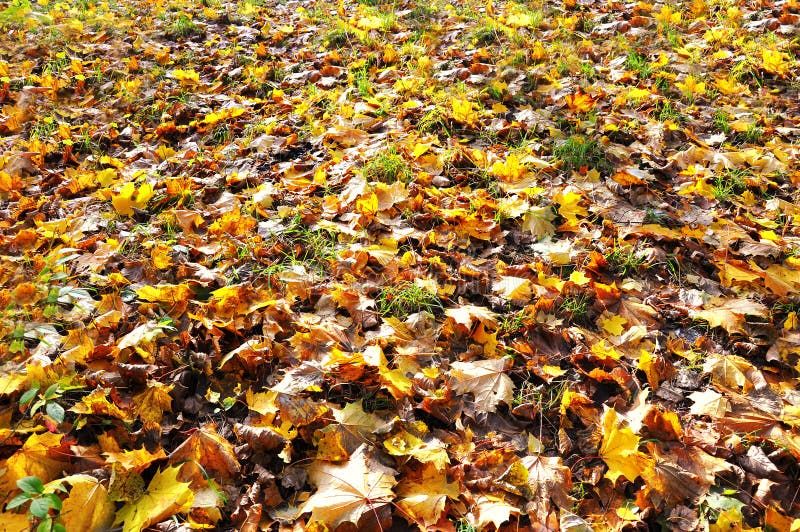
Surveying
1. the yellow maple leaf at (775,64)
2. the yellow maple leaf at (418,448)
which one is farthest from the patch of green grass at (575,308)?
the yellow maple leaf at (775,64)

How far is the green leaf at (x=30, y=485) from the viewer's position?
152 cm

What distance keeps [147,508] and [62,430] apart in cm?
51

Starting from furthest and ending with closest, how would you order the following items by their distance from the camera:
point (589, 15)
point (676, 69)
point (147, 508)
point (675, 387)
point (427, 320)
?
point (589, 15) < point (676, 69) < point (427, 320) < point (675, 387) < point (147, 508)

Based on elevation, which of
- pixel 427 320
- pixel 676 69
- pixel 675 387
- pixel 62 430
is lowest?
pixel 675 387

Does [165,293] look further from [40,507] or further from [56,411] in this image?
[40,507]

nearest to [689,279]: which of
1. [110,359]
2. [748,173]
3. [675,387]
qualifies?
[675,387]

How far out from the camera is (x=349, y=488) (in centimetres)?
175

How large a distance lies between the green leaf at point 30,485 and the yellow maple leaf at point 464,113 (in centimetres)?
323

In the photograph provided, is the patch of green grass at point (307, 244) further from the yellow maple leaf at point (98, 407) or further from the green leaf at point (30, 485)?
the green leaf at point (30, 485)

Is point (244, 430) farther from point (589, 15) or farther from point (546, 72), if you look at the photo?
point (589, 15)

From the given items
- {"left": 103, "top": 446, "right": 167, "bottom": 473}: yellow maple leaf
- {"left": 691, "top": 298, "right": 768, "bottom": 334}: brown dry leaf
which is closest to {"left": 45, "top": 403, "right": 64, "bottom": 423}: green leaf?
{"left": 103, "top": 446, "right": 167, "bottom": 473}: yellow maple leaf

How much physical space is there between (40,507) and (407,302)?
63.1 inches

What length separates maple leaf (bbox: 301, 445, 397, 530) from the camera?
5.51ft

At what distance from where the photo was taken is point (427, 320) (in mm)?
2453
